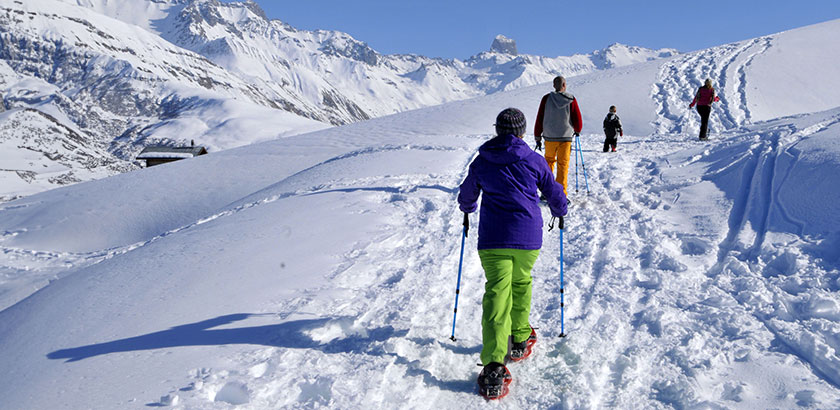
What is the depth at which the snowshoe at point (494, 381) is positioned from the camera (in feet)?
11.7

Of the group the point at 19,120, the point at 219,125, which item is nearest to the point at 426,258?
the point at 219,125

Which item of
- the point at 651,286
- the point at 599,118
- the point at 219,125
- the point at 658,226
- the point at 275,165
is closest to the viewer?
the point at 651,286

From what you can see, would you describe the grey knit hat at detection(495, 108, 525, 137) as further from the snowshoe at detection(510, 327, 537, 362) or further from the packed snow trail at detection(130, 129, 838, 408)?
the packed snow trail at detection(130, 129, 838, 408)

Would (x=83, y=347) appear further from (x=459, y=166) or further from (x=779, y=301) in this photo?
(x=459, y=166)

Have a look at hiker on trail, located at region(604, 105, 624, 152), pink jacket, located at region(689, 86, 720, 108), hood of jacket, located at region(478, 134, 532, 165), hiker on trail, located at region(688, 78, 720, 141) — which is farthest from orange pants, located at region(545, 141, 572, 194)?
pink jacket, located at region(689, 86, 720, 108)

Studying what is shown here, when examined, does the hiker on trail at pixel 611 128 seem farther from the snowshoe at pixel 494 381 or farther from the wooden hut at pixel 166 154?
the wooden hut at pixel 166 154

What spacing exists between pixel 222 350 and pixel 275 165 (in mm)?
14558

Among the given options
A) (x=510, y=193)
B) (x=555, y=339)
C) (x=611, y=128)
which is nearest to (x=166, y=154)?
(x=611, y=128)

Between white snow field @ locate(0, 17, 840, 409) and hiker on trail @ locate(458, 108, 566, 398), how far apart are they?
0.38 m

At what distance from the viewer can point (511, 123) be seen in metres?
3.72

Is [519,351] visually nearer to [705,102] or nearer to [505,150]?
[505,150]

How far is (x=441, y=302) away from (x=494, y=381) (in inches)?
69.7

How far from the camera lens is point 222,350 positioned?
13.7 ft

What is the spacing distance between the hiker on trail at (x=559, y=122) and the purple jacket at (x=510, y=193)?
4.44 metres
